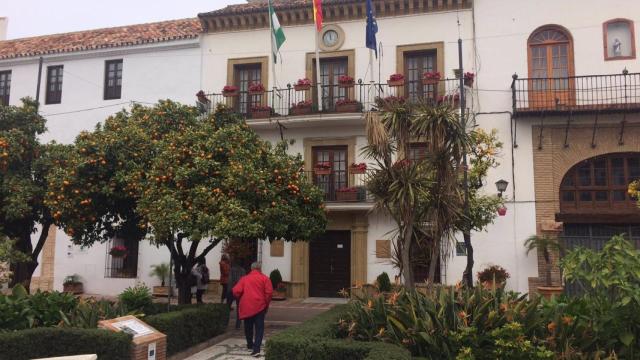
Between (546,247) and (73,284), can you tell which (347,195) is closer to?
(546,247)

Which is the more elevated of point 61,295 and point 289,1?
point 289,1

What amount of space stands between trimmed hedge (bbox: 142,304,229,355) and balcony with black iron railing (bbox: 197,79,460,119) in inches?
319

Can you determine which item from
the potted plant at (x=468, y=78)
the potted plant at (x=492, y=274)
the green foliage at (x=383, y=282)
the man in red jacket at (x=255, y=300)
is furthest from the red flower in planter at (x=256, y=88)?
the man in red jacket at (x=255, y=300)

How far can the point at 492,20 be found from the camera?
54.7 feet

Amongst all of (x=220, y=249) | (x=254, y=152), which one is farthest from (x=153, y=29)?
(x=254, y=152)

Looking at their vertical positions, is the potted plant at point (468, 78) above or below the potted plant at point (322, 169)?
above

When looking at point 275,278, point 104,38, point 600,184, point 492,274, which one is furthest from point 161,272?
point 600,184

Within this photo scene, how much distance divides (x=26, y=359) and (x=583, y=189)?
48.0 feet

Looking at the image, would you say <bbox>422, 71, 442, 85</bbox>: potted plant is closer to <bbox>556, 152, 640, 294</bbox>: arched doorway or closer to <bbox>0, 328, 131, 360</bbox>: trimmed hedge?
<bbox>556, 152, 640, 294</bbox>: arched doorway

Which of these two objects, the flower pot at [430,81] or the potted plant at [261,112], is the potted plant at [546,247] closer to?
the flower pot at [430,81]

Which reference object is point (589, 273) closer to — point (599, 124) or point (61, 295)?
point (61, 295)

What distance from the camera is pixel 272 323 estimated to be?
12453mm

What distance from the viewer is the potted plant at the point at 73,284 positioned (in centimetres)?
1861

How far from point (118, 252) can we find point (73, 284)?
2171 millimetres
